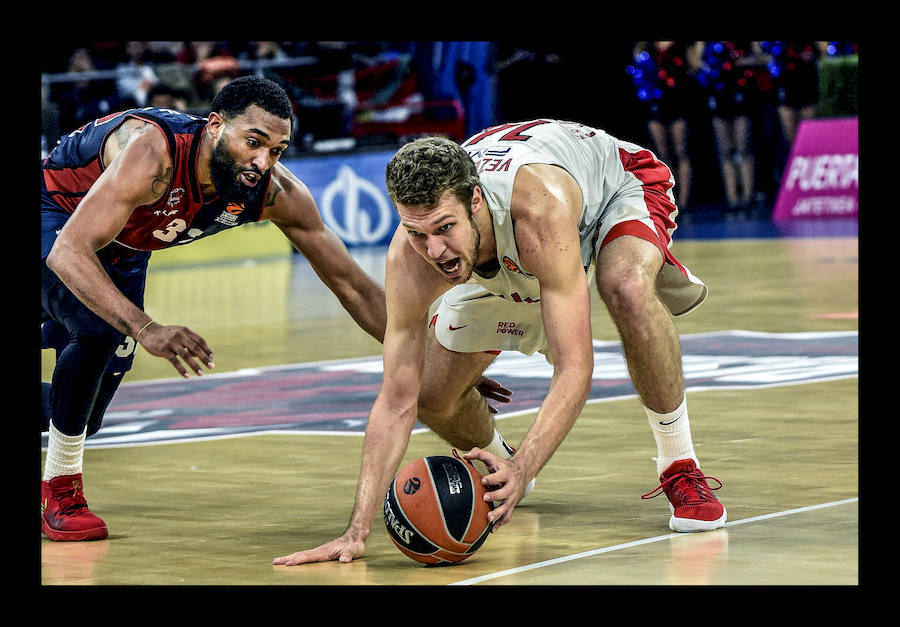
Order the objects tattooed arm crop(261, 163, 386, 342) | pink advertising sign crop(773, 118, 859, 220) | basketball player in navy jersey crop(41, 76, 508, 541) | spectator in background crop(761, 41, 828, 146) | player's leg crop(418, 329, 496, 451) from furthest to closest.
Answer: spectator in background crop(761, 41, 828, 146) < pink advertising sign crop(773, 118, 859, 220) < tattooed arm crop(261, 163, 386, 342) < player's leg crop(418, 329, 496, 451) < basketball player in navy jersey crop(41, 76, 508, 541)

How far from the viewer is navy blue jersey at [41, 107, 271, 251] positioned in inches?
240

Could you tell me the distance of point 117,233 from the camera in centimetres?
585

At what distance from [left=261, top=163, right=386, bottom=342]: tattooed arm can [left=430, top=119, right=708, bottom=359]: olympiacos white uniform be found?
275 millimetres

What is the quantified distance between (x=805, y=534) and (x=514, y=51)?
17.1 meters

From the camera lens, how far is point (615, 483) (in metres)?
6.61

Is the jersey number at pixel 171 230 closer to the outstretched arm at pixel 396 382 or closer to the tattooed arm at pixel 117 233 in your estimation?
the tattooed arm at pixel 117 233

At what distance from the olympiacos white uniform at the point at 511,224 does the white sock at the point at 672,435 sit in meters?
0.51

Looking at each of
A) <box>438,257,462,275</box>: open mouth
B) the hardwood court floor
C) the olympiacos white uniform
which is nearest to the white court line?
the hardwood court floor

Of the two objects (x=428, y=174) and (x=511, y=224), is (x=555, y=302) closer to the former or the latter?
(x=511, y=224)

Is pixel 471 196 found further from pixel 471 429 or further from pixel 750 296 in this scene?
pixel 750 296

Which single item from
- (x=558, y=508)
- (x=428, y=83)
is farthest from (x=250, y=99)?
(x=428, y=83)

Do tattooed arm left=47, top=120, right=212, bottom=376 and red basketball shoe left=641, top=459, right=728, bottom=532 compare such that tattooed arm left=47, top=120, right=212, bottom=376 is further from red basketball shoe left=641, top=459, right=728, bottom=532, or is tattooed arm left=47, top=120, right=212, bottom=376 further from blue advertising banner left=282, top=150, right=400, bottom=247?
blue advertising banner left=282, top=150, right=400, bottom=247

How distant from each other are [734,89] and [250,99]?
576 inches
